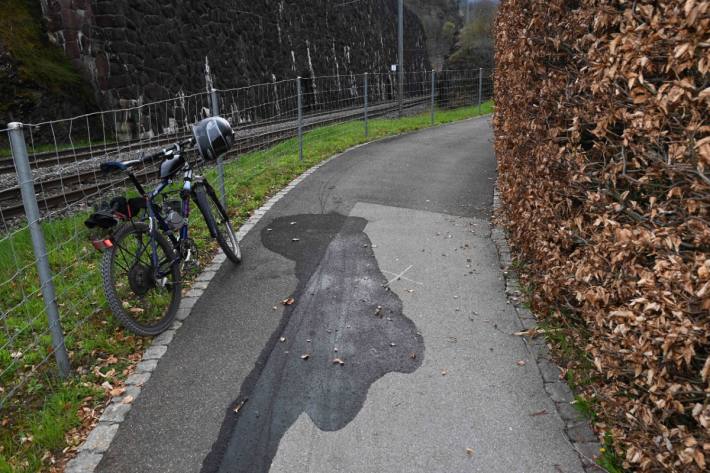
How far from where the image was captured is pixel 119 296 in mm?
4133

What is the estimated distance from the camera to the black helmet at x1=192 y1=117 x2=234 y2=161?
17.0 feet

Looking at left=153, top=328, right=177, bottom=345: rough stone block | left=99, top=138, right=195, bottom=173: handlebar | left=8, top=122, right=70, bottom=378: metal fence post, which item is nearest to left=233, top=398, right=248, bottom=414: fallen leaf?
left=153, top=328, right=177, bottom=345: rough stone block

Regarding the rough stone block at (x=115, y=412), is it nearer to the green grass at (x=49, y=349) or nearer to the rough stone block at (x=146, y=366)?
the green grass at (x=49, y=349)

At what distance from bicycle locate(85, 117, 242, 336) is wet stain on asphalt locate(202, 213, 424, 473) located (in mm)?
1023

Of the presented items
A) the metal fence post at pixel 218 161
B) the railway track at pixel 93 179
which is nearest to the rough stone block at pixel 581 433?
the railway track at pixel 93 179

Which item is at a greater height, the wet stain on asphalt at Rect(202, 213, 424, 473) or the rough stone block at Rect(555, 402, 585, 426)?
the wet stain on asphalt at Rect(202, 213, 424, 473)

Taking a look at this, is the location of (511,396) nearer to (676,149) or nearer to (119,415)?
(676,149)

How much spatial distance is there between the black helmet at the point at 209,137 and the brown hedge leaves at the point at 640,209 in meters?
2.94

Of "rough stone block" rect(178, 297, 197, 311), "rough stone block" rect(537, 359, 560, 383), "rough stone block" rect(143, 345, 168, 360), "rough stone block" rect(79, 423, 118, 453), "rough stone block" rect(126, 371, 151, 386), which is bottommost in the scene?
"rough stone block" rect(537, 359, 560, 383)

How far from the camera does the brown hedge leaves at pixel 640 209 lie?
225 centimetres

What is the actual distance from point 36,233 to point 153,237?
0.96 m

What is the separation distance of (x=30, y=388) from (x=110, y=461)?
1091mm

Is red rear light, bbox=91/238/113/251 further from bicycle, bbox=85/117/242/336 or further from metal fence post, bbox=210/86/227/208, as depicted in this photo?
metal fence post, bbox=210/86/227/208

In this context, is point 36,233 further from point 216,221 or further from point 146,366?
point 216,221
